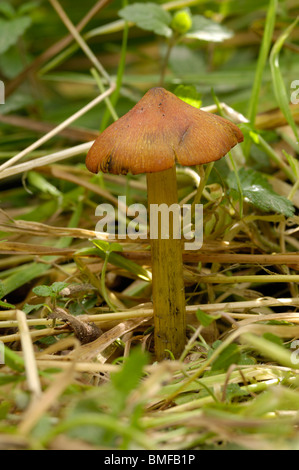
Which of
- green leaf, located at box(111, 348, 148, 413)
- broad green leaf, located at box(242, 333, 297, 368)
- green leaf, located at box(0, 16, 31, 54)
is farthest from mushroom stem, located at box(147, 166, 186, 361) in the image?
green leaf, located at box(0, 16, 31, 54)

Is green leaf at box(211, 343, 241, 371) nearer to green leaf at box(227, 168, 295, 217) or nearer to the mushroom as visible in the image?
the mushroom

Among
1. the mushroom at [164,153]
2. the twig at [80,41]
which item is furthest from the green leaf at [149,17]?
the mushroom at [164,153]

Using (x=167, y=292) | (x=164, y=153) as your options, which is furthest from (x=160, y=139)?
(x=167, y=292)

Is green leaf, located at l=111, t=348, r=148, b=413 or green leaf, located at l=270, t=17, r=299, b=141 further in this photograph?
green leaf, located at l=270, t=17, r=299, b=141

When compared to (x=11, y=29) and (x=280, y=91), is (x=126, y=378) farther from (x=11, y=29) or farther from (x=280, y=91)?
(x=11, y=29)

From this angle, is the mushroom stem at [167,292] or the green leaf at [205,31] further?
the green leaf at [205,31]

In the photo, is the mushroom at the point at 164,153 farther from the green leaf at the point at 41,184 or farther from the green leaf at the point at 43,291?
the green leaf at the point at 41,184
